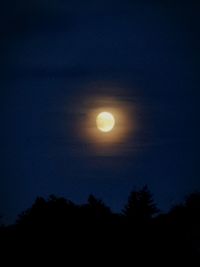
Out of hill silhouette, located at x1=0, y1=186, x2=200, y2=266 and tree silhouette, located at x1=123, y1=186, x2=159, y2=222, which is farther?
tree silhouette, located at x1=123, y1=186, x2=159, y2=222

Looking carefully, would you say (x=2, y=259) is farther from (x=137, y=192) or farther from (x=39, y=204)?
(x=137, y=192)

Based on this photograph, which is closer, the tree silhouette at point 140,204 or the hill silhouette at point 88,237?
the hill silhouette at point 88,237

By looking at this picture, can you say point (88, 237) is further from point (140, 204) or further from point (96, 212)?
point (140, 204)

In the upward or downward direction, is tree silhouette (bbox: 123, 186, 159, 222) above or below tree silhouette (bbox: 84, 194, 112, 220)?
above

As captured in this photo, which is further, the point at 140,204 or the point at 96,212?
the point at 140,204

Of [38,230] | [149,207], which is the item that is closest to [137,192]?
[149,207]

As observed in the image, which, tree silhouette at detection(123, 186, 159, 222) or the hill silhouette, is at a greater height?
tree silhouette at detection(123, 186, 159, 222)

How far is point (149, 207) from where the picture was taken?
5409 cm

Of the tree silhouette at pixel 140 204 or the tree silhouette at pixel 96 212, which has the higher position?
the tree silhouette at pixel 140 204

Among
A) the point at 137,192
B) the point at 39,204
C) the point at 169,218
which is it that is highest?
the point at 137,192

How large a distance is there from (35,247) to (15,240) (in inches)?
75.7

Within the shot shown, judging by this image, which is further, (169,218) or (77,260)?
(169,218)

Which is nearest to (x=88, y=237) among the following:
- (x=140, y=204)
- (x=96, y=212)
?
(x=96, y=212)

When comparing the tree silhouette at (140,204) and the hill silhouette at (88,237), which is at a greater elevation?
the tree silhouette at (140,204)
